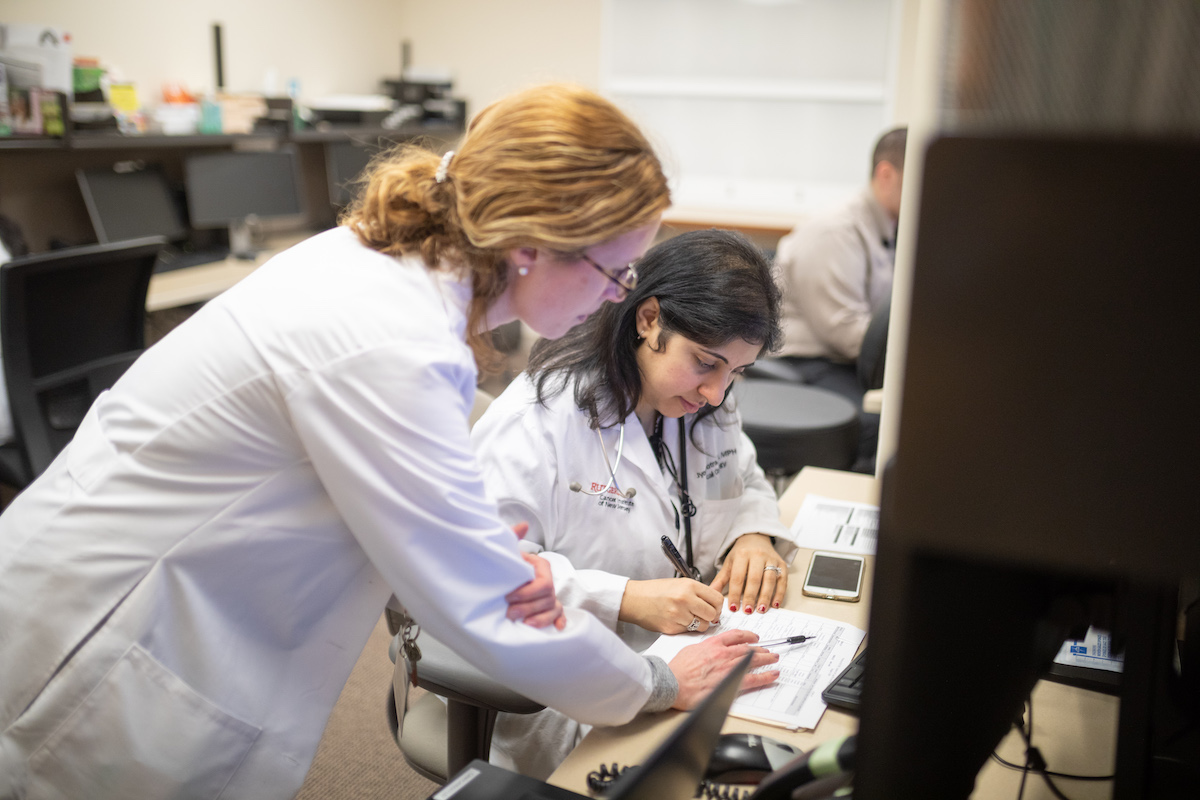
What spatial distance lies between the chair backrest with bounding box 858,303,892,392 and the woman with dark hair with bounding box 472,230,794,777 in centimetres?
125

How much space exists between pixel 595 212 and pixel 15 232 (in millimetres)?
2944

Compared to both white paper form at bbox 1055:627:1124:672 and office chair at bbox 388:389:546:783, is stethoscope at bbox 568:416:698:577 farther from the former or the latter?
white paper form at bbox 1055:627:1124:672

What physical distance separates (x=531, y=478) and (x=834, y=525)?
2.13 ft

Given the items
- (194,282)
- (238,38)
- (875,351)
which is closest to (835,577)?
(875,351)

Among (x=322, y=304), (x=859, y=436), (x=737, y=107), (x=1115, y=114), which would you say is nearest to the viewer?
(x=1115, y=114)

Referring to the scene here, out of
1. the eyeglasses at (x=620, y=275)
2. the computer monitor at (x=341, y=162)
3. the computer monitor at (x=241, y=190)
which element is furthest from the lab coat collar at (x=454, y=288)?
the computer monitor at (x=341, y=162)

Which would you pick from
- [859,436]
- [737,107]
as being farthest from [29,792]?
[737,107]

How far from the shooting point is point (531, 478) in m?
1.38

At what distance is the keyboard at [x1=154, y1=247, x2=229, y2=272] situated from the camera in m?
3.72

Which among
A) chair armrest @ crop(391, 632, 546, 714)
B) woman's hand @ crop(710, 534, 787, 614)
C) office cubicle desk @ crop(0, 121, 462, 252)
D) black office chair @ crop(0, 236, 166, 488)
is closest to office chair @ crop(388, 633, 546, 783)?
chair armrest @ crop(391, 632, 546, 714)

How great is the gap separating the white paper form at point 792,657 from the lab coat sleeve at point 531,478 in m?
0.13

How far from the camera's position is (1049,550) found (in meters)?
0.47

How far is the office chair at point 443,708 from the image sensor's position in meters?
1.14

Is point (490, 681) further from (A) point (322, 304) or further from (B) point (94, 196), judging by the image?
(B) point (94, 196)
